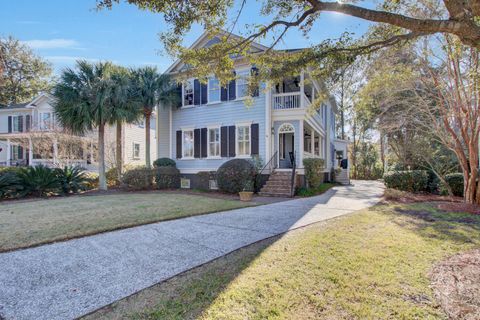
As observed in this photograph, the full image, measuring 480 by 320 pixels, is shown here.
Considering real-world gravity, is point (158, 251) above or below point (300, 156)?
below

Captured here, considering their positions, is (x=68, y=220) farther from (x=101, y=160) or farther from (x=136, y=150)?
(x=136, y=150)

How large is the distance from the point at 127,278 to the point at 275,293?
1.94 meters

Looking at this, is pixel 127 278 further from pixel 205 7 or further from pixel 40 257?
pixel 205 7

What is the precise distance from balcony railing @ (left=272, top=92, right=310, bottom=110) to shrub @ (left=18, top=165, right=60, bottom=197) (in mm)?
11648

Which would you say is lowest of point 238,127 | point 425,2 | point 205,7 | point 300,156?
point 300,156

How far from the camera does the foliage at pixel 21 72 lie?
31703 millimetres

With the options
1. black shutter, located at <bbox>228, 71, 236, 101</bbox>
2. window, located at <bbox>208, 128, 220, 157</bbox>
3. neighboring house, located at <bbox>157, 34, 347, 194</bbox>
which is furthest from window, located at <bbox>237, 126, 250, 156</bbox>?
black shutter, located at <bbox>228, 71, 236, 101</bbox>

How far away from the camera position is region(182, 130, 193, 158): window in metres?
16.8

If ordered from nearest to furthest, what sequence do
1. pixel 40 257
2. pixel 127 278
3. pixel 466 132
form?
pixel 127 278, pixel 40 257, pixel 466 132

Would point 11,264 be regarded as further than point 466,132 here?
No

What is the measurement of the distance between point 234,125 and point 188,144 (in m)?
3.57

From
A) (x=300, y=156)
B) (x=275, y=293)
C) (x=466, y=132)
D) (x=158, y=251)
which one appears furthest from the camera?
(x=300, y=156)

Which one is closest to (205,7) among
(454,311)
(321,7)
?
(321,7)

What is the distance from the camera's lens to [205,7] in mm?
5320
